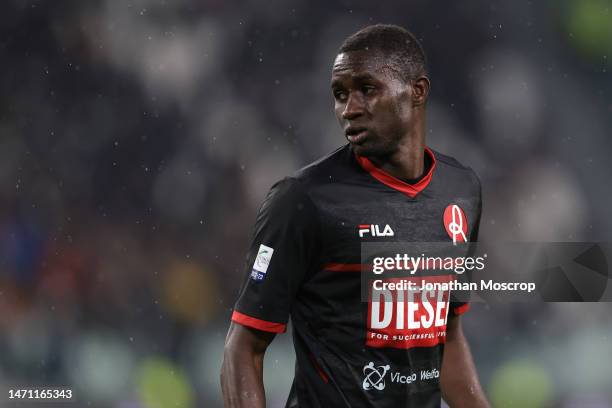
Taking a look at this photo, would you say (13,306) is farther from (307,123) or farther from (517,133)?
(517,133)

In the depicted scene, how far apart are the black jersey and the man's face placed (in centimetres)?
13

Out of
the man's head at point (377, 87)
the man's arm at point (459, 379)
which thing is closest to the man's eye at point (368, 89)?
the man's head at point (377, 87)

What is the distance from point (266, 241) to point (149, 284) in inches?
126

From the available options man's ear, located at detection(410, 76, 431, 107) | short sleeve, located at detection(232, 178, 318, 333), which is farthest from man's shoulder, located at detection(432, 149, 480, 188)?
short sleeve, located at detection(232, 178, 318, 333)

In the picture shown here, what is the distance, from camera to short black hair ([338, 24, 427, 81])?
1971 mm

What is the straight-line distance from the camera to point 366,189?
2057 millimetres

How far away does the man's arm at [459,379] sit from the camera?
226 cm

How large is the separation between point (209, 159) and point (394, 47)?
309 centimetres

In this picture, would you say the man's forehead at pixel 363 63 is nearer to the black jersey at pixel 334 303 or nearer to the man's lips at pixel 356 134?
the man's lips at pixel 356 134

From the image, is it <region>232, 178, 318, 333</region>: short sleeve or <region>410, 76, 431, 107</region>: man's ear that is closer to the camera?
<region>232, 178, 318, 333</region>: short sleeve

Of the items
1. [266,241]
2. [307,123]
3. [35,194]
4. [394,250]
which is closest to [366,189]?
[394,250]

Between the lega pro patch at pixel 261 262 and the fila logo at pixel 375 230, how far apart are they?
23 centimetres

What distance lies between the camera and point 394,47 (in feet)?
6.52

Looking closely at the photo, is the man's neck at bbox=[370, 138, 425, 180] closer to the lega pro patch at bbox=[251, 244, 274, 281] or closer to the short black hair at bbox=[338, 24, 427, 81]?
the short black hair at bbox=[338, 24, 427, 81]
